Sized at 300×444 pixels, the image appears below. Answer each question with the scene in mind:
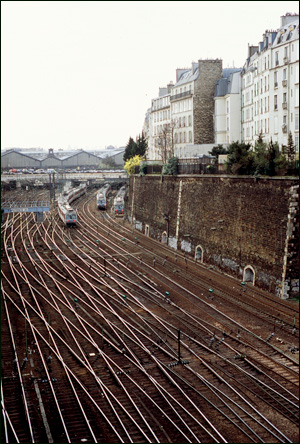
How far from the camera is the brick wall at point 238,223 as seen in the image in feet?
70.5

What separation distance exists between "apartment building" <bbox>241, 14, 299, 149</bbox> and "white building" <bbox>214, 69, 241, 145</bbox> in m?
3.63

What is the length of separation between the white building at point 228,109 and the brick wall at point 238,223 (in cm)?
1032

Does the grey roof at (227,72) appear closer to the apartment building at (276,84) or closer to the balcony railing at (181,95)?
the balcony railing at (181,95)

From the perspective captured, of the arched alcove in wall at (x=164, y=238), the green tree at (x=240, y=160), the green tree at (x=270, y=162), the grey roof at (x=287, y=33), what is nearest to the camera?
the green tree at (x=270, y=162)

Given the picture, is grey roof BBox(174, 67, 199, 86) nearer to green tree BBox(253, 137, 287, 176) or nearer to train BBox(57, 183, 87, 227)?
train BBox(57, 183, 87, 227)

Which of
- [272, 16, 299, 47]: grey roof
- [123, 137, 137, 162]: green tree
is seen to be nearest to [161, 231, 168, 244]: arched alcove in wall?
[272, 16, 299, 47]: grey roof

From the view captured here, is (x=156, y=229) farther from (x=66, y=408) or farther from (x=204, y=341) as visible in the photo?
(x=66, y=408)

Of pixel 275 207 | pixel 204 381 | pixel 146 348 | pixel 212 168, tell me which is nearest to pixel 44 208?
pixel 212 168

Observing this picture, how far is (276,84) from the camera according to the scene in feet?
115

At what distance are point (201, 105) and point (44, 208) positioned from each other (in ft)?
65.6

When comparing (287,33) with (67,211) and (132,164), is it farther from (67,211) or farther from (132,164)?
(132,164)

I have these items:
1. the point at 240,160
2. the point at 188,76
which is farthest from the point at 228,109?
the point at 240,160

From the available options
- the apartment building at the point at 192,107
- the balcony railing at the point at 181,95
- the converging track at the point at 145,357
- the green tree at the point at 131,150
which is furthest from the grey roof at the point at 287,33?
the green tree at the point at 131,150

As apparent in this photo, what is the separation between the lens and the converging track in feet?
40.2
